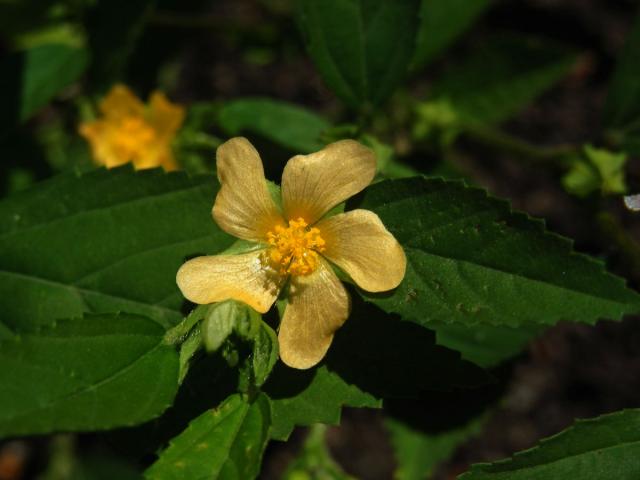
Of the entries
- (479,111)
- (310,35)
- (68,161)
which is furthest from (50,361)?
(479,111)

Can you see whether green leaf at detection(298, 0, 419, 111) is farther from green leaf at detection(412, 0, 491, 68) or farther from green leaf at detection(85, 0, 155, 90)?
green leaf at detection(412, 0, 491, 68)

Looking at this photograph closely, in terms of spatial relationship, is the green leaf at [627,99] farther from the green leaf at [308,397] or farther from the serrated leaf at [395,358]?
the green leaf at [308,397]

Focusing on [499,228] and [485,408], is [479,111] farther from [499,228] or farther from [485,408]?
[499,228]

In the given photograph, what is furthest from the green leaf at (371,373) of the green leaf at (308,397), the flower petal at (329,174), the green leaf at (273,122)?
the green leaf at (273,122)

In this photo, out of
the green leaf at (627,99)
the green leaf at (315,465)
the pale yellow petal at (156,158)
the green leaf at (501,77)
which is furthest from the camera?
Result: the green leaf at (501,77)

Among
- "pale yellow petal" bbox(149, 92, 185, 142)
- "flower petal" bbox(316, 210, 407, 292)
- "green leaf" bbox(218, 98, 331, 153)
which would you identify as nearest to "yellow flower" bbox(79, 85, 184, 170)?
"pale yellow petal" bbox(149, 92, 185, 142)

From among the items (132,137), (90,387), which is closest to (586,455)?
(90,387)
